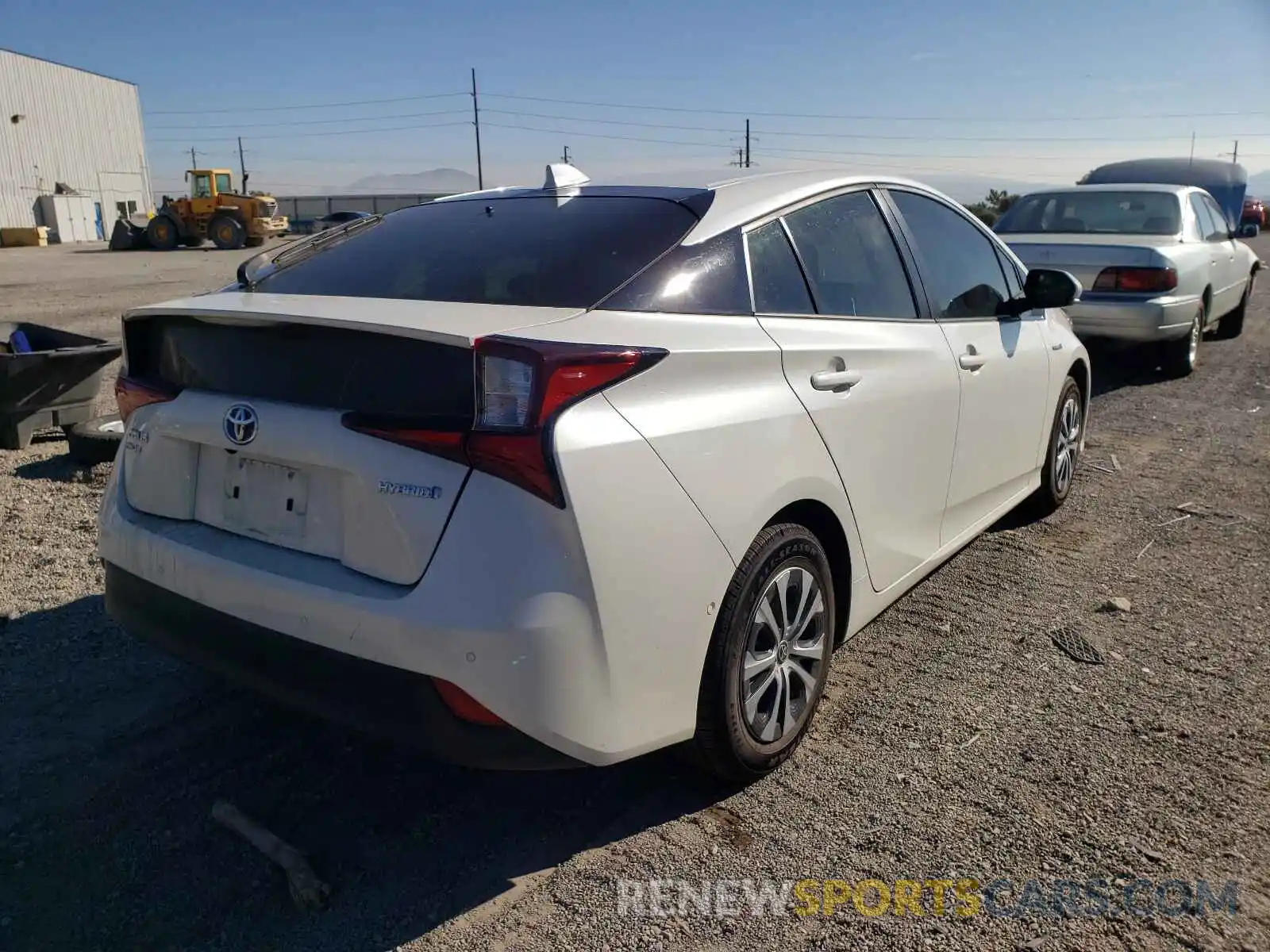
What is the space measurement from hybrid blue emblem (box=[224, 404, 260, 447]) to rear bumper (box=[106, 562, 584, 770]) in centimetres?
44

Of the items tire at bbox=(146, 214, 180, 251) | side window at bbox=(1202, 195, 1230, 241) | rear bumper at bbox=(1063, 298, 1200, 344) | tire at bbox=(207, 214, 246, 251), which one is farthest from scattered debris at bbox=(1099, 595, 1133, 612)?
tire at bbox=(146, 214, 180, 251)

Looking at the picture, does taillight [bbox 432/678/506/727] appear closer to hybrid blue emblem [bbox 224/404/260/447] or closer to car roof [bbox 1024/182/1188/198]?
hybrid blue emblem [bbox 224/404/260/447]

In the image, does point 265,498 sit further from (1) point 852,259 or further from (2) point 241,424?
(1) point 852,259

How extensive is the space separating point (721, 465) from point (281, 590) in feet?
3.62

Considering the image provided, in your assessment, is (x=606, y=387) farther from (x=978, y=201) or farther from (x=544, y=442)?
(x=978, y=201)

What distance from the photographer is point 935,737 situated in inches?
124

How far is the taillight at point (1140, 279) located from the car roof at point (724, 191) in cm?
570

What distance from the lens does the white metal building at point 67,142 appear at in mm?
47594

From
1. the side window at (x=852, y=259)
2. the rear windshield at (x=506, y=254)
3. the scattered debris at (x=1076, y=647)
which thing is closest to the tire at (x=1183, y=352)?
the scattered debris at (x=1076, y=647)

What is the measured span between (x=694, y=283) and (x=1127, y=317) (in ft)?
22.8

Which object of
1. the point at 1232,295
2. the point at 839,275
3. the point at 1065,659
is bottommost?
the point at 1065,659

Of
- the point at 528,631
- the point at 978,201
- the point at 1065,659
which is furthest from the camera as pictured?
the point at 978,201

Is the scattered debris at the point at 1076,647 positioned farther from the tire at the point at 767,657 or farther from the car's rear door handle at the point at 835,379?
the car's rear door handle at the point at 835,379

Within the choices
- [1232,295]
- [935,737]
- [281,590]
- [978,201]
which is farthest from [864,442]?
[978,201]
